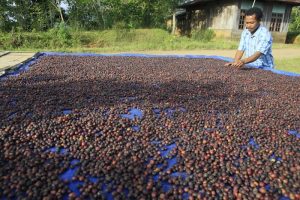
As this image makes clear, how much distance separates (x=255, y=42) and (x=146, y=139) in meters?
3.60

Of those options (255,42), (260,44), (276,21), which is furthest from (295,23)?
(260,44)

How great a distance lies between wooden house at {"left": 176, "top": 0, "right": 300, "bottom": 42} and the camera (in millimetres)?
14531

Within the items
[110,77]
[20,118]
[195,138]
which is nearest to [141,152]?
[195,138]

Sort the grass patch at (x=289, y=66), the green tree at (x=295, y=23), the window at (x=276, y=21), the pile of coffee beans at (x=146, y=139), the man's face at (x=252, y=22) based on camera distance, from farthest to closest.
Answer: the green tree at (x=295, y=23)
the window at (x=276, y=21)
the grass patch at (x=289, y=66)
the man's face at (x=252, y=22)
the pile of coffee beans at (x=146, y=139)

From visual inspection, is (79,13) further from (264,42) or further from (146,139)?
(146,139)

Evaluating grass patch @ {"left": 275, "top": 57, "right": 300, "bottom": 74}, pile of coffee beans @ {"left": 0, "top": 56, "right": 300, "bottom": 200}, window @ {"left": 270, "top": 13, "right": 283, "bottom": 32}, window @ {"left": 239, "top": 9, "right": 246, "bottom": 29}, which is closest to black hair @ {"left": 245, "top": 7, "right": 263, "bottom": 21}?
pile of coffee beans @ {"left": 0, "top": 56, "right": 300, "bottom": 200}

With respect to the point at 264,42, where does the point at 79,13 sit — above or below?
above

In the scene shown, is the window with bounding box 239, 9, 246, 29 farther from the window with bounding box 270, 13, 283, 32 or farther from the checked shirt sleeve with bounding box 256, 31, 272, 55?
the checked shirt sleeve with bounding box 256, 31, 272, 55

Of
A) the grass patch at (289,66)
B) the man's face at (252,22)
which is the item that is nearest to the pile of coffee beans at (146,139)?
the man's face at (252,22)

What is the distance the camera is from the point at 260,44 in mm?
4707

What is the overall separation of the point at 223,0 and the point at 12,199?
1590 cm

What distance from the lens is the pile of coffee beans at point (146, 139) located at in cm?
164

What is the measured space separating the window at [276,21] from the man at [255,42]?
1212 centimetres

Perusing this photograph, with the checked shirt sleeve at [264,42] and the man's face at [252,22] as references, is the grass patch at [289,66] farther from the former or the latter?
the man's face at [252,22]
